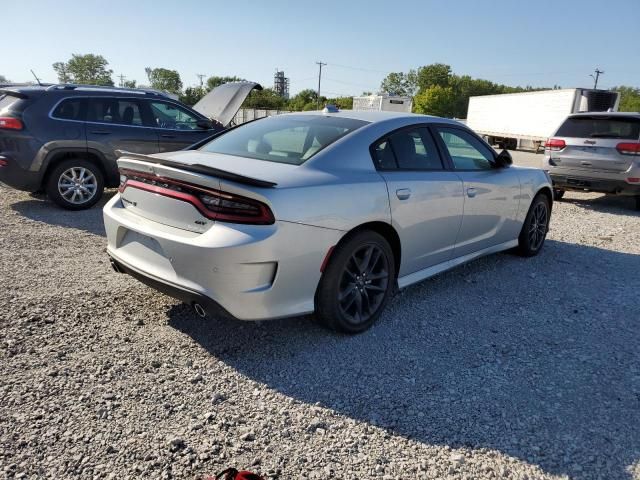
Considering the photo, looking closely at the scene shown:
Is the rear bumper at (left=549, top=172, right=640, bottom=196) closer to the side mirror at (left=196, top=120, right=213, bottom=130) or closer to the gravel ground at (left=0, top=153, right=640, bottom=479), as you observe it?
the gravel ground at (left=0, top=153, right=640, bottom=479)

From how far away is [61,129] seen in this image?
684cm

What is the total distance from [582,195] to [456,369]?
9.45 m

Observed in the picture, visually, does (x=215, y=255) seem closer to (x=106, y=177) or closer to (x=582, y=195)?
(x=106, y=177)

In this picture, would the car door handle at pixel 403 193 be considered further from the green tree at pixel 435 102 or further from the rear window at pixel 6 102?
the green tree at pixel 435 102

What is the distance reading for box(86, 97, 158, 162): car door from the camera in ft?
23.6

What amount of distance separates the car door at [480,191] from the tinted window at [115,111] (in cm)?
517

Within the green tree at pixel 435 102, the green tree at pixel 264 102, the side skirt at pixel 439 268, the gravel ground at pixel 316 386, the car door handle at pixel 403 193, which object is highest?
the green tree at pixel 435 102

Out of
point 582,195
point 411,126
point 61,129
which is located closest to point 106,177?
point 61,129

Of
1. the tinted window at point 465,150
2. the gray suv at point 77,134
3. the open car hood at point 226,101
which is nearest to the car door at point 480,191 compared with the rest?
the tinted window at point 465,150

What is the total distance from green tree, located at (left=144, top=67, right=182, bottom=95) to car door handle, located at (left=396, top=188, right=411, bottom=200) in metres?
133

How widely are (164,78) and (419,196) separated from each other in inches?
5422

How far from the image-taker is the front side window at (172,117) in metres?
7.94

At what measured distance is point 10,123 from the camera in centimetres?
653

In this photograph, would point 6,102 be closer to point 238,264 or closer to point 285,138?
point 285,138
